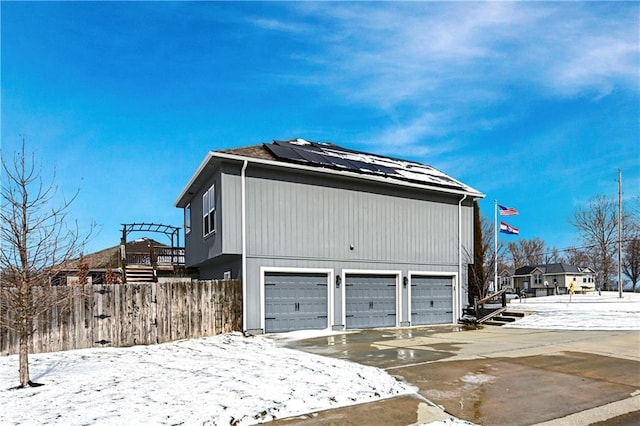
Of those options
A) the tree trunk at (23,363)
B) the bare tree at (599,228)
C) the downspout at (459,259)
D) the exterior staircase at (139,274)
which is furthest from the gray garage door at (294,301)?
the bare tree at (599,228)

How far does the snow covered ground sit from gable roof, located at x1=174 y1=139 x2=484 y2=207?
632cm

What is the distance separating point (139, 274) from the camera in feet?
70.8

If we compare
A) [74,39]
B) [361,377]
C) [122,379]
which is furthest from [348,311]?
[74,39]

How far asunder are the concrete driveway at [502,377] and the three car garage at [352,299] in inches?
81.4

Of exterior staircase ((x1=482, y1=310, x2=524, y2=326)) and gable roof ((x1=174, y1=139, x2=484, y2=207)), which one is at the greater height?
gable roof ((x1=174, y1=139, x2=484, y2=207))

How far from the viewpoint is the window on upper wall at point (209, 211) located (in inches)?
559

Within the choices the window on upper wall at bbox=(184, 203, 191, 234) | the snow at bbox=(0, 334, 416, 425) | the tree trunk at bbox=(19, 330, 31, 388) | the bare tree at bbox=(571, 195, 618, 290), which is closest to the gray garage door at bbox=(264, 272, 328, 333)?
the snow at bbox=(0, 334, 416, 425)

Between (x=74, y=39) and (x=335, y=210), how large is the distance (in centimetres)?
974

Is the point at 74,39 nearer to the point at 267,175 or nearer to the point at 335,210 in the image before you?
the point at 267,175

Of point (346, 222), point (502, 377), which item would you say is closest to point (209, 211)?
point (346, 222)

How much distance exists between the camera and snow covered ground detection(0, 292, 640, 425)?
4.90 metres

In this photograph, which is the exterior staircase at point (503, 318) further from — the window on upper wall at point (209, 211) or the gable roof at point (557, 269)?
the gable roof at point (557, 269)

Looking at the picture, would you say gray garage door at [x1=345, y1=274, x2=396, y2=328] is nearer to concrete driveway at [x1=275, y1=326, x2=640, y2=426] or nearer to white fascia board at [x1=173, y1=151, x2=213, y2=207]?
concrete driveway at [x1=275, y1=326, x2=640, y2=426]

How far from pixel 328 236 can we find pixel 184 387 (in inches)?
368
